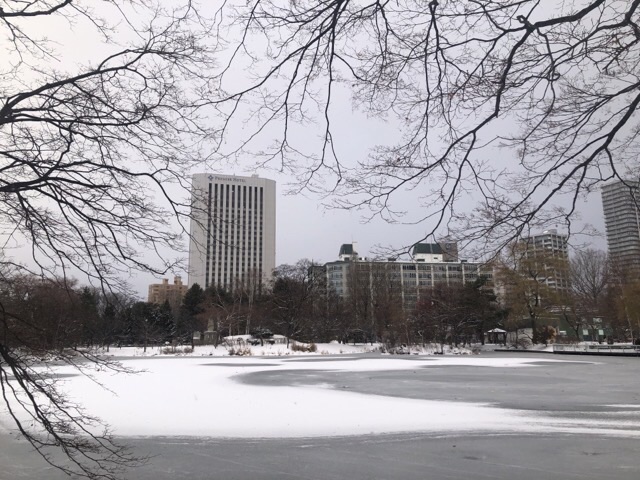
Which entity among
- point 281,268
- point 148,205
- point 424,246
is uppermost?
point 281,268

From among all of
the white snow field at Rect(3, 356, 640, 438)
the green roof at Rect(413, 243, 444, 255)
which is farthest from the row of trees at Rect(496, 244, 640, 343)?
the green roof at Rect(413, 243, 444, 255)

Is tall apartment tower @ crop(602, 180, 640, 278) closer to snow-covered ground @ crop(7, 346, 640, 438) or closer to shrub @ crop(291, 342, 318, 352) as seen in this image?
snow-covered ground @ crop(7, 346, 640, 438)

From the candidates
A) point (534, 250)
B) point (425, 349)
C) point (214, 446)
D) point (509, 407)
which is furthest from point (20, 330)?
point (425, 349)

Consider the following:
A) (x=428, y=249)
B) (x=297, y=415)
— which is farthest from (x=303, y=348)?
(x=428, y=249)

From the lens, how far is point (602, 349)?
34.6 m

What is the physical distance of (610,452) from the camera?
20.2ft

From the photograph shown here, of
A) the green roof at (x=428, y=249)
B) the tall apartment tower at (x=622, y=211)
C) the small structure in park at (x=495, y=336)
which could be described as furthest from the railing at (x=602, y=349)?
the green roof at (x=428, y=249)

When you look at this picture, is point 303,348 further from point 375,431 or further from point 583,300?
point 375,431

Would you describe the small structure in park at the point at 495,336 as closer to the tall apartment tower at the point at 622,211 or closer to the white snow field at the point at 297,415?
the white snow field at the point at 297,415

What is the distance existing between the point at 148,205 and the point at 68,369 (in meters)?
16.4

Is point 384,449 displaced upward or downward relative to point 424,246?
downward

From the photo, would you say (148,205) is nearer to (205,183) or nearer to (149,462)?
(205,183)

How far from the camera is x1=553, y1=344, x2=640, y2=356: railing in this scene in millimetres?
30680

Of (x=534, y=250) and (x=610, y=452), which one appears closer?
(x=534, y=250)
